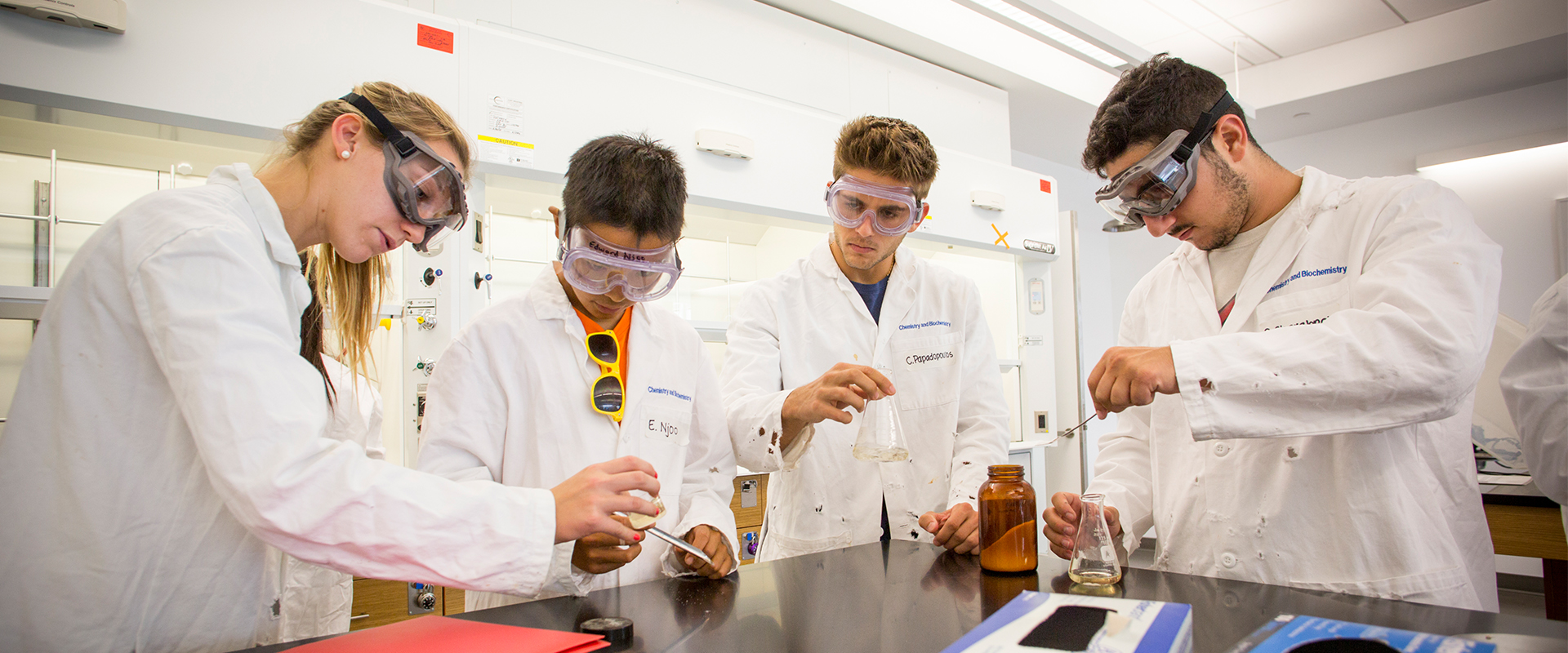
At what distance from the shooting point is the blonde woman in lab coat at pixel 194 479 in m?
0.85

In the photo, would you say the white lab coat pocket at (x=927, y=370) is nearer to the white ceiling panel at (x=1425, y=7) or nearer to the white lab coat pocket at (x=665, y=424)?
the white lab coat pocket at (x=665, y=424)

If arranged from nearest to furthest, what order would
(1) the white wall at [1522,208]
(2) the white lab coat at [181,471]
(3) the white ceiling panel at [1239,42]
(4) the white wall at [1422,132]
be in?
(2) the white lab coat at [181,471] < (3) the white ceiling panel at [1239,42] < (1) the white wall at [1522,208] < (4) the white wall at [1422,132]

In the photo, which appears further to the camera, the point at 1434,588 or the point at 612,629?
the point at 1434,588

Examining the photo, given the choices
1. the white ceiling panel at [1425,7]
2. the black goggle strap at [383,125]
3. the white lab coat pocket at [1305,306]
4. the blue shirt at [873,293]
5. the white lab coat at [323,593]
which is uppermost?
the white ceiling panel at [1425,7]

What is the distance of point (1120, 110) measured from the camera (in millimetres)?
1500

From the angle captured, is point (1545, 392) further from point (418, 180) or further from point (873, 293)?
point (418, 180)

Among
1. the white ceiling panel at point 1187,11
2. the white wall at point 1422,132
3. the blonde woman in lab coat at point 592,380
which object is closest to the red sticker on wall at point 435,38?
the blonde woman in lab coat at point 592,380

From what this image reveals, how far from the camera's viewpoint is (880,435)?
1.38 meters

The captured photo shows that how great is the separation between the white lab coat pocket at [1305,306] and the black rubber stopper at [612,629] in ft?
4.00

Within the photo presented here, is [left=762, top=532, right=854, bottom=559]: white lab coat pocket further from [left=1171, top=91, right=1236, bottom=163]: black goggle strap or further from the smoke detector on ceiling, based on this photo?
the smoke detector on ceiling

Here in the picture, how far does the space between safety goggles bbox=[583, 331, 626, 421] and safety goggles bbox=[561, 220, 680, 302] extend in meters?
0.12

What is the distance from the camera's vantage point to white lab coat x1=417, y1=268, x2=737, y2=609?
1.43 meters

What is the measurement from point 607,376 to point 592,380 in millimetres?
30

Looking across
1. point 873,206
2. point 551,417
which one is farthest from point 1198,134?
point 551,417
